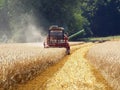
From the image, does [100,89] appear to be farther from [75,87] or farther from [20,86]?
[20,86]

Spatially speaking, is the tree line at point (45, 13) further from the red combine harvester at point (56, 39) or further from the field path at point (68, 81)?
the field path at point (68, 81)

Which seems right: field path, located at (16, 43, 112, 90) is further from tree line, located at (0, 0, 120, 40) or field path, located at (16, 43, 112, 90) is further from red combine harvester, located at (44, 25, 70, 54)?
tree line, located at (0, 0, 120, 40)

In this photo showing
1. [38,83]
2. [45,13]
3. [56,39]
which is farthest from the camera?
[45,13]

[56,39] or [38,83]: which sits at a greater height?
[56,39]


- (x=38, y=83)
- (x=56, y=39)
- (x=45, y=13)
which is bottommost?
(x=38, y=83)

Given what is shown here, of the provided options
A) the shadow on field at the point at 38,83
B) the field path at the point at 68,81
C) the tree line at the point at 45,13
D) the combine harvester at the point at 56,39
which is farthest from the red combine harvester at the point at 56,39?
the tree line at the point at 45,13

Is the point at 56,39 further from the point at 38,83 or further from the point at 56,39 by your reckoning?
the point at 38,83

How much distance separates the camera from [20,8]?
269ft

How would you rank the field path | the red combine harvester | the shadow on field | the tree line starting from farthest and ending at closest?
1. the tree line
2. the red combine harvester
3. the field path
4. the shadow on field

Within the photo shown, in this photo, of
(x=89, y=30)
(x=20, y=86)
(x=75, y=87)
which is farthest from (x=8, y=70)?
(x=89, y=30)

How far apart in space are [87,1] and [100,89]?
12018 cm

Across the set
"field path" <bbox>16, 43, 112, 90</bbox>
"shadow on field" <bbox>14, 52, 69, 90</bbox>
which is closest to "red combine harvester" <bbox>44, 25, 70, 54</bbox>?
"shadow on field" <bbox>14, 52, 69, 90</bbox>

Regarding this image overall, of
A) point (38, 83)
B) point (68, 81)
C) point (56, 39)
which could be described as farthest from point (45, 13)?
point (38, 83)

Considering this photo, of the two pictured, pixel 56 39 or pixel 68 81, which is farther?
pixel 56 39
